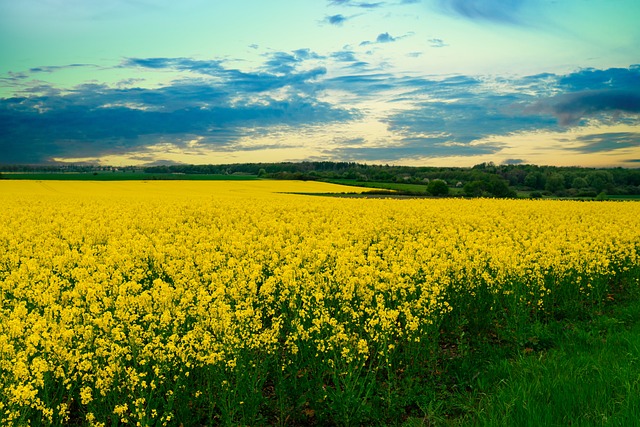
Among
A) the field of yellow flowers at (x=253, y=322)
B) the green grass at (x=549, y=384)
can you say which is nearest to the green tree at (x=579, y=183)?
the field of yellow flowers at (x=253, y=322)

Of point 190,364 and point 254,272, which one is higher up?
point 254,272

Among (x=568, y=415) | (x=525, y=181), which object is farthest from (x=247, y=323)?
(x=525, y=181)

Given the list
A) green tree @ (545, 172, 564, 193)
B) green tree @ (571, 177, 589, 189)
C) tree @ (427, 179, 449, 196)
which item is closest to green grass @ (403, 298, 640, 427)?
tree @ (427, 179, 449, 196)

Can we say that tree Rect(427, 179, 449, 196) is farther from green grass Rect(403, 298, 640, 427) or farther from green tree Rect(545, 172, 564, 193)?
green grass Rect(403, 298, 640, 427)

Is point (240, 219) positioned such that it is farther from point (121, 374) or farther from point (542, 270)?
point (121, 374)

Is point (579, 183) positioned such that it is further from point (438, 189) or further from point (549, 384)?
point (549, 384)

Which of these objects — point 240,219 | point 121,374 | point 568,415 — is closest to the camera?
point 568,415

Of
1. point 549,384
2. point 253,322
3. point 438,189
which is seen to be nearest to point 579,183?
point 438,189

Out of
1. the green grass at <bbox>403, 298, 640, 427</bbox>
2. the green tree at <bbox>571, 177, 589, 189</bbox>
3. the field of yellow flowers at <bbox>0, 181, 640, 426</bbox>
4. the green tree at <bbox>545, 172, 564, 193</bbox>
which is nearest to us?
the green grass at <bbox>403, 298, 640, 427</bbox>

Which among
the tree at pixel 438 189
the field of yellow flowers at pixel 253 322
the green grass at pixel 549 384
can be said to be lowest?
the green grass at pixel 549 384

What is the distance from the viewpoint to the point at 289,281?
27.1 ft

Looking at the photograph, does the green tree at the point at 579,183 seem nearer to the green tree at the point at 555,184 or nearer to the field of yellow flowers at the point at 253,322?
the green tree at the point at 555,184

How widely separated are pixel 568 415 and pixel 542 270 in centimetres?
600

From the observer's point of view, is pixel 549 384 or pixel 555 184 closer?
pixel 549 384
